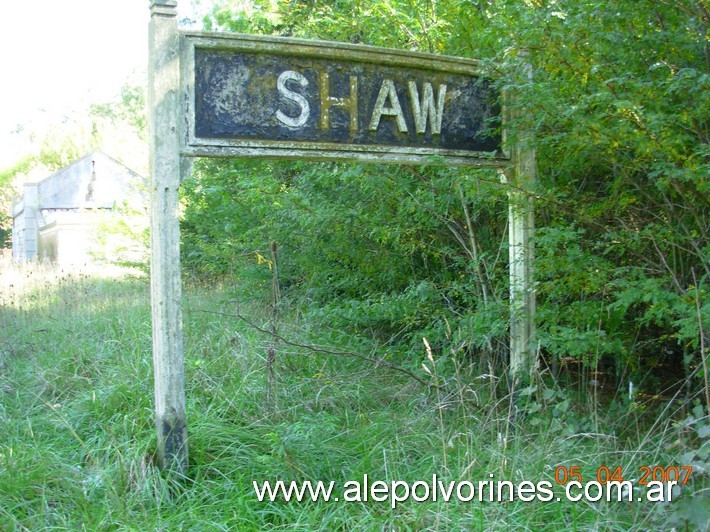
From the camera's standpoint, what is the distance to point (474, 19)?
5375mm

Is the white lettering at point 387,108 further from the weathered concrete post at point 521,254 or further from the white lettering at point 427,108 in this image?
the weathered concrete post at point 521,254

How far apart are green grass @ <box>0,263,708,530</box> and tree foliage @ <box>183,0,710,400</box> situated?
538 millimetres

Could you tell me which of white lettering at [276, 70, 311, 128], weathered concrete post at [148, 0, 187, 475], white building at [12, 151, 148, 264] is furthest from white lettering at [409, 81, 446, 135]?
white building at [12, 151, 148, 264]

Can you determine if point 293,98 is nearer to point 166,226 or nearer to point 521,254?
point 166,226

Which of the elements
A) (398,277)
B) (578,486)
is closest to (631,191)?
(578,486)

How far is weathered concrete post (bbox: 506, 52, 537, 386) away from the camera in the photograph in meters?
4.48

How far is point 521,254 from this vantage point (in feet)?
15.6

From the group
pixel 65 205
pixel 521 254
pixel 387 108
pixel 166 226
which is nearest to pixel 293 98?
pixel 387 108

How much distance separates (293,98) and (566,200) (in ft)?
6.24

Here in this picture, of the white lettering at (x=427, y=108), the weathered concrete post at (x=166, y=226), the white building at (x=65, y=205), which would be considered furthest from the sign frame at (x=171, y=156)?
the white building at (x=65, y=205)

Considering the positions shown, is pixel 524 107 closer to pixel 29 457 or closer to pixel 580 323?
pixel 580 323

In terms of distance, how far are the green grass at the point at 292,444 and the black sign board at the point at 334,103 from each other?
5.16 ft

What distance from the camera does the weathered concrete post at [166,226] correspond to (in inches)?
147

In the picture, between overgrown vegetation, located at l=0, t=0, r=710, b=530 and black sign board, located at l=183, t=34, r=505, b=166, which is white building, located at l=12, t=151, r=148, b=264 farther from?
black sign board, located at l=183, t=34, r=505, b=166
